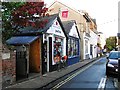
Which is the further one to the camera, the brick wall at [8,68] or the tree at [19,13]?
the tree at [19,13]

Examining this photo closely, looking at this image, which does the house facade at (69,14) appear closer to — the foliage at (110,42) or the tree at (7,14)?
the tree at (7,14)

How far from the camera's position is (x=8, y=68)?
13180 mm

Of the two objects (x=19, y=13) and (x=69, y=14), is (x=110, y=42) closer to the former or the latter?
(x=69, y=14)

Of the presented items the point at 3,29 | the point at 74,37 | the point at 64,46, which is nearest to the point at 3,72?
the point at 3,29

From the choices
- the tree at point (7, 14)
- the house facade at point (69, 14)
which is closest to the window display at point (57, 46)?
the tree at point (7, 14)

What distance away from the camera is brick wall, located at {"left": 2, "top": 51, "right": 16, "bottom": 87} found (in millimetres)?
12778

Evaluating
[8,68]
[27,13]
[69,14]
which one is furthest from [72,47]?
[8,68]

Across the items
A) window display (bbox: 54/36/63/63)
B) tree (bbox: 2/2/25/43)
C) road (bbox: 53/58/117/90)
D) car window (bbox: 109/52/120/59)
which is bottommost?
road (bbox: 53/58/117/90)

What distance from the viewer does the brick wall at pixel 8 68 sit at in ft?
41.9

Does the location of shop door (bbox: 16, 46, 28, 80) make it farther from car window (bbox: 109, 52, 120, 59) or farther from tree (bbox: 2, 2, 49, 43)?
car window (bbox: 109, 52, 120, 59)

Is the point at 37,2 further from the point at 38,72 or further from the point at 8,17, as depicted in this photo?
the point at 38,72

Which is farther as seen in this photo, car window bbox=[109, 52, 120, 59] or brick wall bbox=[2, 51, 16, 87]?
car window bbox=[109, 52, 120, 59]

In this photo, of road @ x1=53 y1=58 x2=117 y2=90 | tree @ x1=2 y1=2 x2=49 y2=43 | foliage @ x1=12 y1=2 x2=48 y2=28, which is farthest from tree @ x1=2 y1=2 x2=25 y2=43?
road @ x1=53 y1=58 x2=117 y2=90

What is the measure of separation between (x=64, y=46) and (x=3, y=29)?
12.2m
